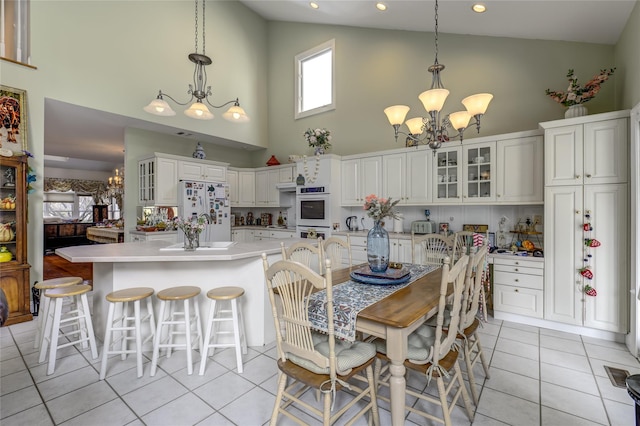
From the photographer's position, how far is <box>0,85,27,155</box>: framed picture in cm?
351

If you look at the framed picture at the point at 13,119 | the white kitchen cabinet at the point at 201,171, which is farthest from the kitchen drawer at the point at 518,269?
the framed picture at the point at 13,119

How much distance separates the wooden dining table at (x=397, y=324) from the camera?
4.88 feet

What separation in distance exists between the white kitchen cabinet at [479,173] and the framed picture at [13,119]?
222 inches

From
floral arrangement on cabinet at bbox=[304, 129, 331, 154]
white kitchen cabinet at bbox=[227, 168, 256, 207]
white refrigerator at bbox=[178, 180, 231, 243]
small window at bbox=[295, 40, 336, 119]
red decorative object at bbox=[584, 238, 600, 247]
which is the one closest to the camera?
red decorative object at bbox=[584, 238, 600, 247]

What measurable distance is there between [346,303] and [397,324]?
14.7 inches

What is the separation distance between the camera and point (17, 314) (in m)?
3.47

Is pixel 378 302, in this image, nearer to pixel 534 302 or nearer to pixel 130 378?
pixel 130 378

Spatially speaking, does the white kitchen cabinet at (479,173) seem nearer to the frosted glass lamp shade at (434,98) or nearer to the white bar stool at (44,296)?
the frosted glass lamp shade at (434,98)

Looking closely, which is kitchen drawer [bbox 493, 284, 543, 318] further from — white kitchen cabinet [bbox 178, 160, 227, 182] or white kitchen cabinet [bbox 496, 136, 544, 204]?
white kitchen cabinet [bbox 178, 160, 227, 182]

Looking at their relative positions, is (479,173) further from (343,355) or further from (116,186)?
(116,186)

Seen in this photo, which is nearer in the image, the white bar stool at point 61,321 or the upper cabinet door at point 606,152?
the white bar stool at point 61,321

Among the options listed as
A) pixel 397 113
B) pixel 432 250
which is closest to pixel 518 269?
pixel 432 250

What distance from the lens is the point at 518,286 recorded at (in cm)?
342

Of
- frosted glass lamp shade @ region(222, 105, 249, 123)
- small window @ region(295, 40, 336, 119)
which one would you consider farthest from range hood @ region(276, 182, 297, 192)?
frosted glass lamp shade @ region(222, 105, 249, 123)
